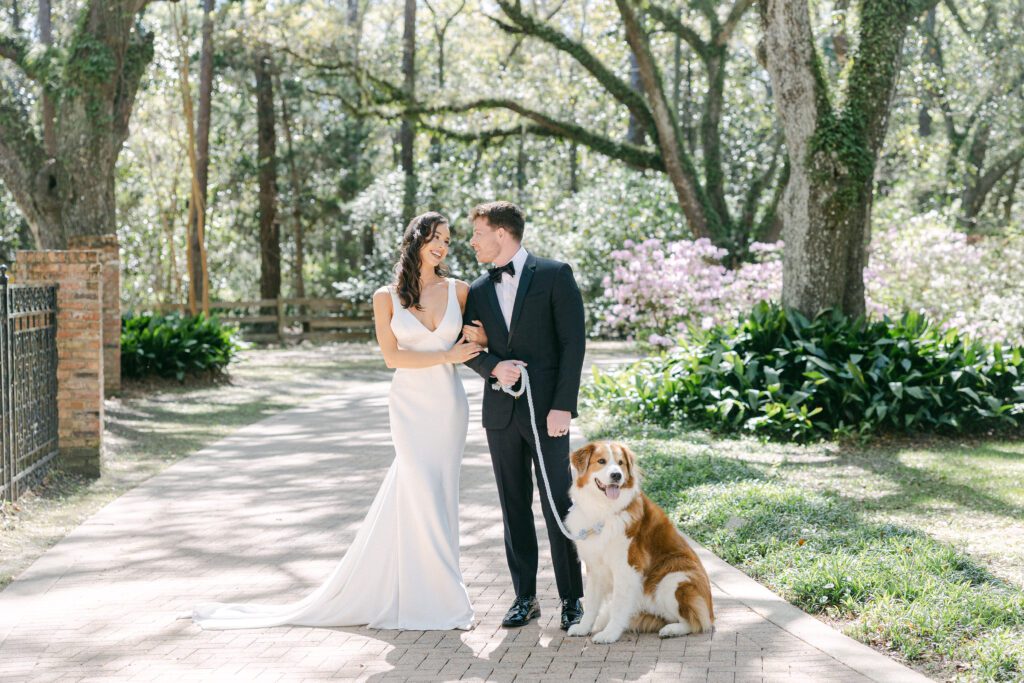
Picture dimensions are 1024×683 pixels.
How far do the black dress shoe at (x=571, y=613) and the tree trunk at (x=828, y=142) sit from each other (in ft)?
27.7

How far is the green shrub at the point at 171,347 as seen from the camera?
19.0 metres

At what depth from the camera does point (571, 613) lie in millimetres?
5645

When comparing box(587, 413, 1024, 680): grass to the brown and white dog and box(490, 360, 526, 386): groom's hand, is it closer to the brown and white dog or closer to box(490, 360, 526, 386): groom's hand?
the brown and white dog

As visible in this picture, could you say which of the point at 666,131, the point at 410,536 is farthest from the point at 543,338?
the point at 666,131

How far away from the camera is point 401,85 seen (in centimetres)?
2484

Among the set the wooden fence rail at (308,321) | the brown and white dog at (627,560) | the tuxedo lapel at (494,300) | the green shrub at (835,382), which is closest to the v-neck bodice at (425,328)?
the tuxedo lapel at (494,300)

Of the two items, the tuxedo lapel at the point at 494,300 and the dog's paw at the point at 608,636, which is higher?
the tuxedo lapel at the point at 494,300

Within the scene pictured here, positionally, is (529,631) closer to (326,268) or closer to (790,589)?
(790,589)

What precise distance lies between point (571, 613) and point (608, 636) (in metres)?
0.39

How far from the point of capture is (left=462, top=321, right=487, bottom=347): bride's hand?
576cm

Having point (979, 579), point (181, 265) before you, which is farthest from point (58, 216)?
point (181, 265)

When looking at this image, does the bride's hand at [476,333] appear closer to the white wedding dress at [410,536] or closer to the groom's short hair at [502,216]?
the white wedding dress at [410,536]

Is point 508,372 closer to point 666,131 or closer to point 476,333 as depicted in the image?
point 476,333

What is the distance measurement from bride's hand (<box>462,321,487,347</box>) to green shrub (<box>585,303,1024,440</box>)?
6697 millimetres
